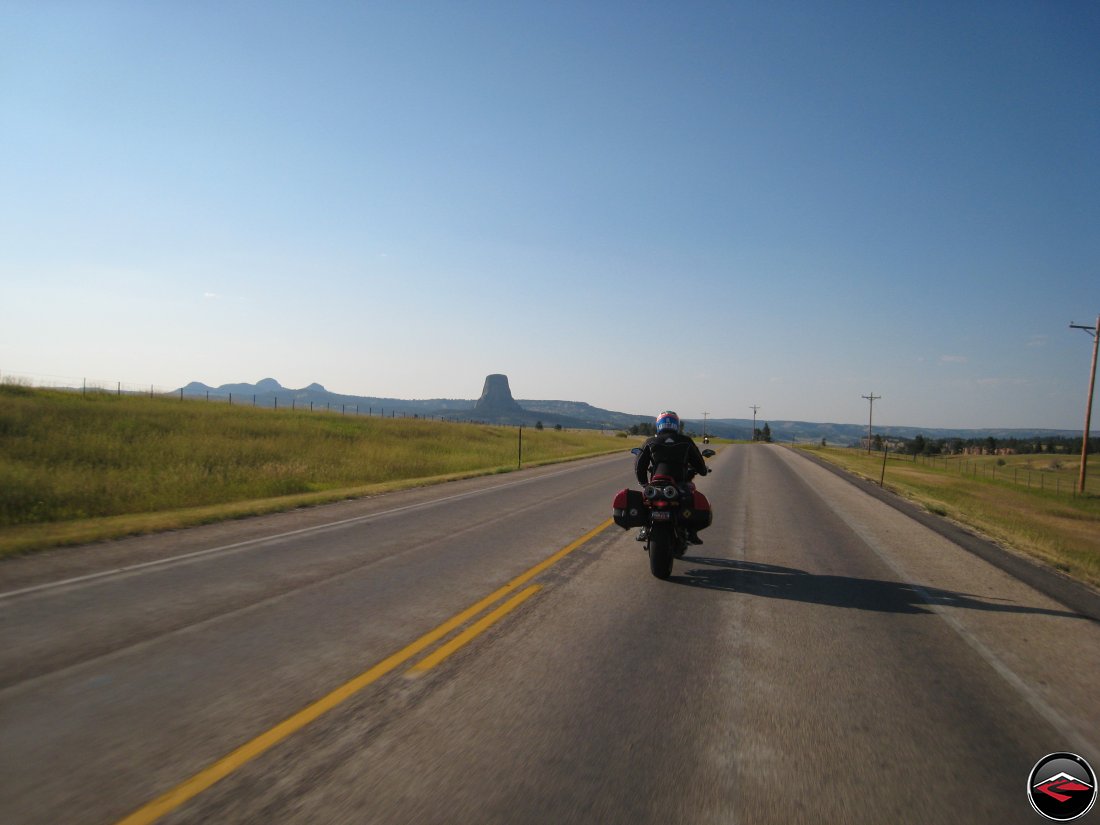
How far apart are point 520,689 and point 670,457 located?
4559mm

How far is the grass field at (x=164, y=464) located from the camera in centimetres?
1235

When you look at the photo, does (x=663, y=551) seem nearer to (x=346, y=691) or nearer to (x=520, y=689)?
(x=520, y=689)

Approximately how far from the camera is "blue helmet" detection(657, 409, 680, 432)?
873cm

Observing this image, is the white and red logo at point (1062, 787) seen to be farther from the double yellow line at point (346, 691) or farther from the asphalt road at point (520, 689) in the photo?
the double yellow line at point (346, 691)

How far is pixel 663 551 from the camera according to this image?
803 centimetres

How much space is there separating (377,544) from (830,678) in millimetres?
6663

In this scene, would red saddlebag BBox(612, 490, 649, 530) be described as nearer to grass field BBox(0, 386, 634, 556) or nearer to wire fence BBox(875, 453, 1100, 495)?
grass field BBox(0, 386, 634, 556)

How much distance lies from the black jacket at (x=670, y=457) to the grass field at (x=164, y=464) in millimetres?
7953

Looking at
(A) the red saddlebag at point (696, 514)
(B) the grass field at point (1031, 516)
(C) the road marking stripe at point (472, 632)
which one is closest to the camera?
(C) the road marking stripe at point (472, 632)

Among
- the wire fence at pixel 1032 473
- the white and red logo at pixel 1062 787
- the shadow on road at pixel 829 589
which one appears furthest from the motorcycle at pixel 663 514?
the wire fence at pixel 1032 473

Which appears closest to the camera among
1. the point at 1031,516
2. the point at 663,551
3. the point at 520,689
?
the point at 520,689

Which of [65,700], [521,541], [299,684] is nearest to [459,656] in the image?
[299,684]

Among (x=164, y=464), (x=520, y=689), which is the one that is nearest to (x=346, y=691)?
(x=520, y=689)

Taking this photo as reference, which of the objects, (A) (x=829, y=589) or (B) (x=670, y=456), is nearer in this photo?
(A) (x=829, y=589)
